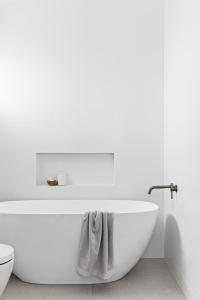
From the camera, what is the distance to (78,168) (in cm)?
420

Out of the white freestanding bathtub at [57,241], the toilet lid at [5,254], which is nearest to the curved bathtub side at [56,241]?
the white freestanding bathtub at [57,241]

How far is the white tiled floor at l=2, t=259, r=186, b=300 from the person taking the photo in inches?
121

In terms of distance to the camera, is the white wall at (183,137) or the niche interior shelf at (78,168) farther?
the niche interior shelf at (78,168)

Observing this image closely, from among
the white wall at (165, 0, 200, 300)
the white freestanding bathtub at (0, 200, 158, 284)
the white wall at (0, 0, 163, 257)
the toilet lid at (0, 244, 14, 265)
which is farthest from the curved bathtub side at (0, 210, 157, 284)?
the white wall at (0, 0, 163, 257)

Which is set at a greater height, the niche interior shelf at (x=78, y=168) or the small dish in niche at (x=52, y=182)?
the niche interior shelf at (x=78, y=168)

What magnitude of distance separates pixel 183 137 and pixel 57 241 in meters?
1.29

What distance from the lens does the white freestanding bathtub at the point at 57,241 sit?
10.3ft

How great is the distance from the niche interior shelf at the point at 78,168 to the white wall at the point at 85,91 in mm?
102

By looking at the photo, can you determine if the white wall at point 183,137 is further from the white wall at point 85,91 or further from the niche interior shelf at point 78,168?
the niche interior shelf at point 78,168

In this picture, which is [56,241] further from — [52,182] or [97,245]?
[52,182]

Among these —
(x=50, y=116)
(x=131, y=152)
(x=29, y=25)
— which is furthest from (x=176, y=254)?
(x=29, y=25)

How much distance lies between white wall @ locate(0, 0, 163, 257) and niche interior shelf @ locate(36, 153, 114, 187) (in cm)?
10

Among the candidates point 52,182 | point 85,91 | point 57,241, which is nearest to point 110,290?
point 57,241

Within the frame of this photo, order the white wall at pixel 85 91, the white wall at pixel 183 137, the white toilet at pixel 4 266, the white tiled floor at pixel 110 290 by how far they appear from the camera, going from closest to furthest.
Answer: the white toilet at pixel 4 266
the white wall at pixel 183 137
the white tiled floor at pixel 110 290
the white wall at pixel 85 91
